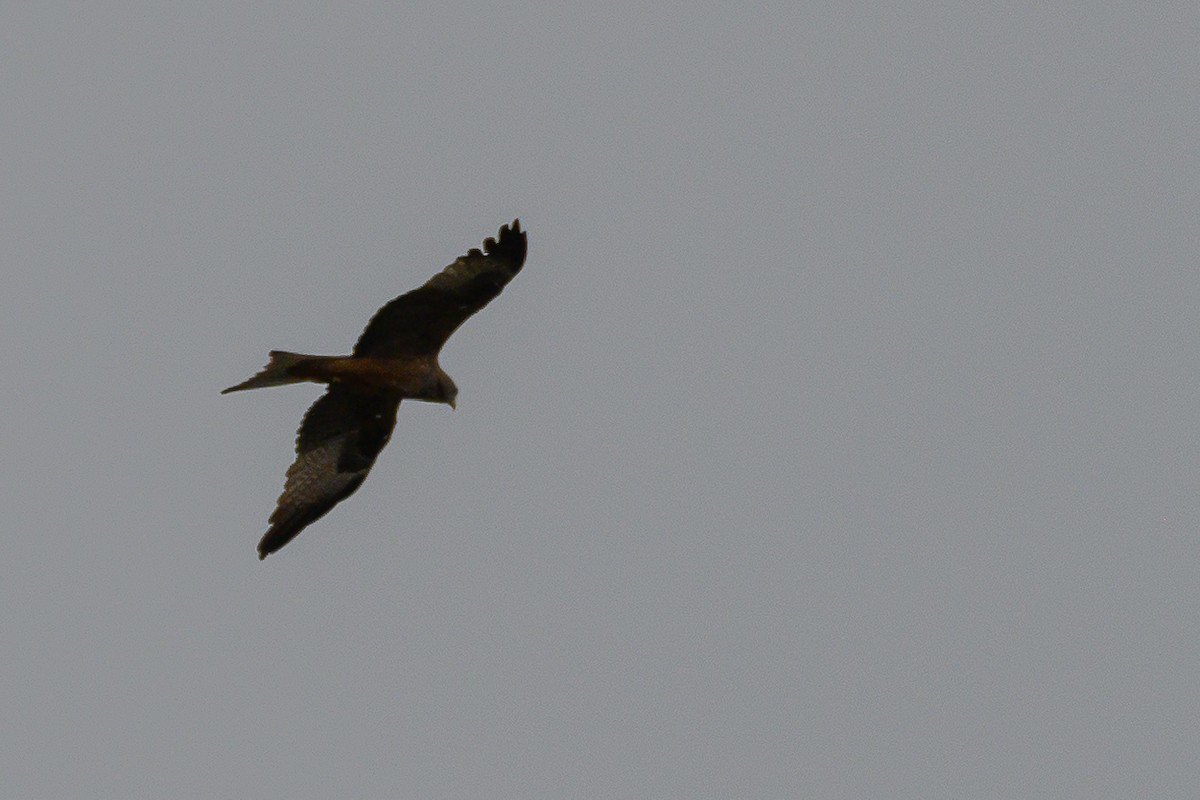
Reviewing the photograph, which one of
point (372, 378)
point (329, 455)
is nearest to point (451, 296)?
point (372, 378)

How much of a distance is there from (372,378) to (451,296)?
2.59 feet

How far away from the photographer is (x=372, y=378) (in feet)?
39.8

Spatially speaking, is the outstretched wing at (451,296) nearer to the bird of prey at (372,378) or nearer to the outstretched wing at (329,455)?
the bird of prey at (372,378)

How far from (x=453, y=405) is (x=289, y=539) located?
4.84 ft

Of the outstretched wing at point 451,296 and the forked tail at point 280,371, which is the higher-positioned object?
the outstretched wing at point 451,296

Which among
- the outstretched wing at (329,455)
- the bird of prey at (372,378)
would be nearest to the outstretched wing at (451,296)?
the bird of prey at (372,378)

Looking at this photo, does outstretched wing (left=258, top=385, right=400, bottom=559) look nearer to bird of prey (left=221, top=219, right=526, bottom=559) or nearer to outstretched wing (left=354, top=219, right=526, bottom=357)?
bird of prey (left=221, top=219, right=526, bottom=559)

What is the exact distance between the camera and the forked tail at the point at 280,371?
1172 centimetres

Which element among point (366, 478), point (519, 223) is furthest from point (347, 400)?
point (519, 223)

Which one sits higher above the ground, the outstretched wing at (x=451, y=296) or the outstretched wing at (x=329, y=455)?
the outstretched wing at (x=451, y=296)

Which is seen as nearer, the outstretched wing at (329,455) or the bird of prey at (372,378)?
the bird of prey at (372,378)

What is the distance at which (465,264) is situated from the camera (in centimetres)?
1202

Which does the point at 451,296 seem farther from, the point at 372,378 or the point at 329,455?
the point at 329,455

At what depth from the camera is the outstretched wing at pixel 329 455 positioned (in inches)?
492
